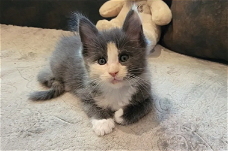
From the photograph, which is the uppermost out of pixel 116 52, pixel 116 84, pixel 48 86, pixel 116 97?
pixel 116 52

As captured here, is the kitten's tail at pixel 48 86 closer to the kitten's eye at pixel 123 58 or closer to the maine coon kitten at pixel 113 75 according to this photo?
the maine coon kitten at pixel 113 75

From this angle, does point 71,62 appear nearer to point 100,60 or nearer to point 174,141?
point 100,60

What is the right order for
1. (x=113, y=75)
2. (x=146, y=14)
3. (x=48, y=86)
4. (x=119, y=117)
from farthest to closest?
(x=146, y=14)
(x=48, y=86)
(x=119, y=117)
(x=113, y=75)

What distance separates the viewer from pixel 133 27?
1030mm

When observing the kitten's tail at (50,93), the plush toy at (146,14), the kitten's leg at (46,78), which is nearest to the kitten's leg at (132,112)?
the kitten's tail at (50,93)

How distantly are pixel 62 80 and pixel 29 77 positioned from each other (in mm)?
238

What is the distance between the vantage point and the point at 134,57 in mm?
1010

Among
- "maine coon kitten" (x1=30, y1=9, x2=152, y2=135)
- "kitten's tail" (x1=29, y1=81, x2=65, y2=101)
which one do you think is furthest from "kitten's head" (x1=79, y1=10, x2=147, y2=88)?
"kitten's tail" (x1=29, y1=81, x2=65, y2=101)

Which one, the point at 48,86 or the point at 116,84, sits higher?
the point at 116,84

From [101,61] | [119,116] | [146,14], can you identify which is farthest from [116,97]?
[146,14]

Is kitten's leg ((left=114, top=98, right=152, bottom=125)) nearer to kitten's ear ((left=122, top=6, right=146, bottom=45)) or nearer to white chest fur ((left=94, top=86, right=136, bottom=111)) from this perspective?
white chest fur ((left=94, top=86, right=136, bottom=111))

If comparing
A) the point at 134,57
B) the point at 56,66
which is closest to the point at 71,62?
the point at 56,66

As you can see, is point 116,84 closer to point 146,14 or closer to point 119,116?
point 119,116

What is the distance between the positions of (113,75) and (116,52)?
0.31ft
